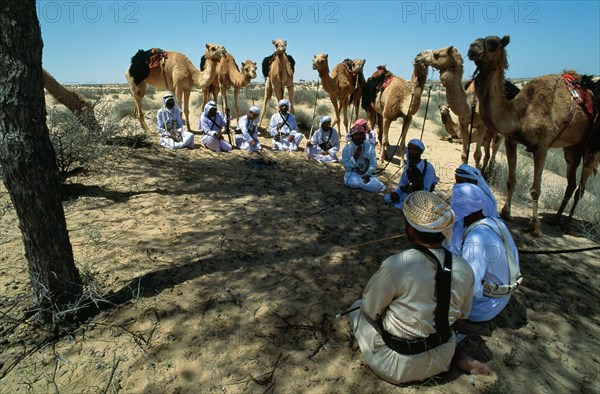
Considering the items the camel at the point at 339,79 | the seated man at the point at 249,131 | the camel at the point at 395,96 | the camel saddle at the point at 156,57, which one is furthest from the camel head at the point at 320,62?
the camel saddle at the point at 156,57

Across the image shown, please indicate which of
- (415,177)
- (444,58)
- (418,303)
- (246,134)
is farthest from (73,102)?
(418,303)

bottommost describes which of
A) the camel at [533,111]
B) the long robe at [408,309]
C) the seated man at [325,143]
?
the long robe at [408,309]

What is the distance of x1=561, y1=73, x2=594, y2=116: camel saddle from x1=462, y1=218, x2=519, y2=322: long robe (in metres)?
3.76

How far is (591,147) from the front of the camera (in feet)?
18.7

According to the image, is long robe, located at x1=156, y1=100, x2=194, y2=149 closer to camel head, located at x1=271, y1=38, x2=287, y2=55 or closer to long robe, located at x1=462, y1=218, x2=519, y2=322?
camel head, located at x1=271, y1=38, x2=287, y2=55

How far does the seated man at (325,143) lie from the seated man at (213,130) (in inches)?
Answer: 87.7

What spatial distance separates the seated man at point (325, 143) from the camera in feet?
27.6

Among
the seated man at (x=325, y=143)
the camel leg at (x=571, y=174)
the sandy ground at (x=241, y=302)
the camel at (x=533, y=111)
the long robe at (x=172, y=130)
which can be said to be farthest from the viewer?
the seated man at (x=325, y=143)

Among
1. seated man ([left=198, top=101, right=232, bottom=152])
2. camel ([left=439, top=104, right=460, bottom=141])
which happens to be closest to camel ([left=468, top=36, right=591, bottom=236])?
seated man ([left=198, top=101, right=232, bottom=152])

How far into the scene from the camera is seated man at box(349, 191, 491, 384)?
2064 millimetres

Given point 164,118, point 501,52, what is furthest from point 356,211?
point 164,118

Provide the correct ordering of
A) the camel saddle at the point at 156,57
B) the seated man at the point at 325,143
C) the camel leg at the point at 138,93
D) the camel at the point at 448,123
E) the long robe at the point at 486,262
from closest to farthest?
the long robe at the point at 486,262
the seated man at the point at 325,143
the camel leg at the point at 138,93
the camel saddle at the point at 156,57
the camel at the point at 448,123

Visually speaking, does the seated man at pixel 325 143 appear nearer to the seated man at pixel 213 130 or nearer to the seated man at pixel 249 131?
the seated man at pixel 249 131

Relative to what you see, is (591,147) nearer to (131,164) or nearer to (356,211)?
(356,211)
